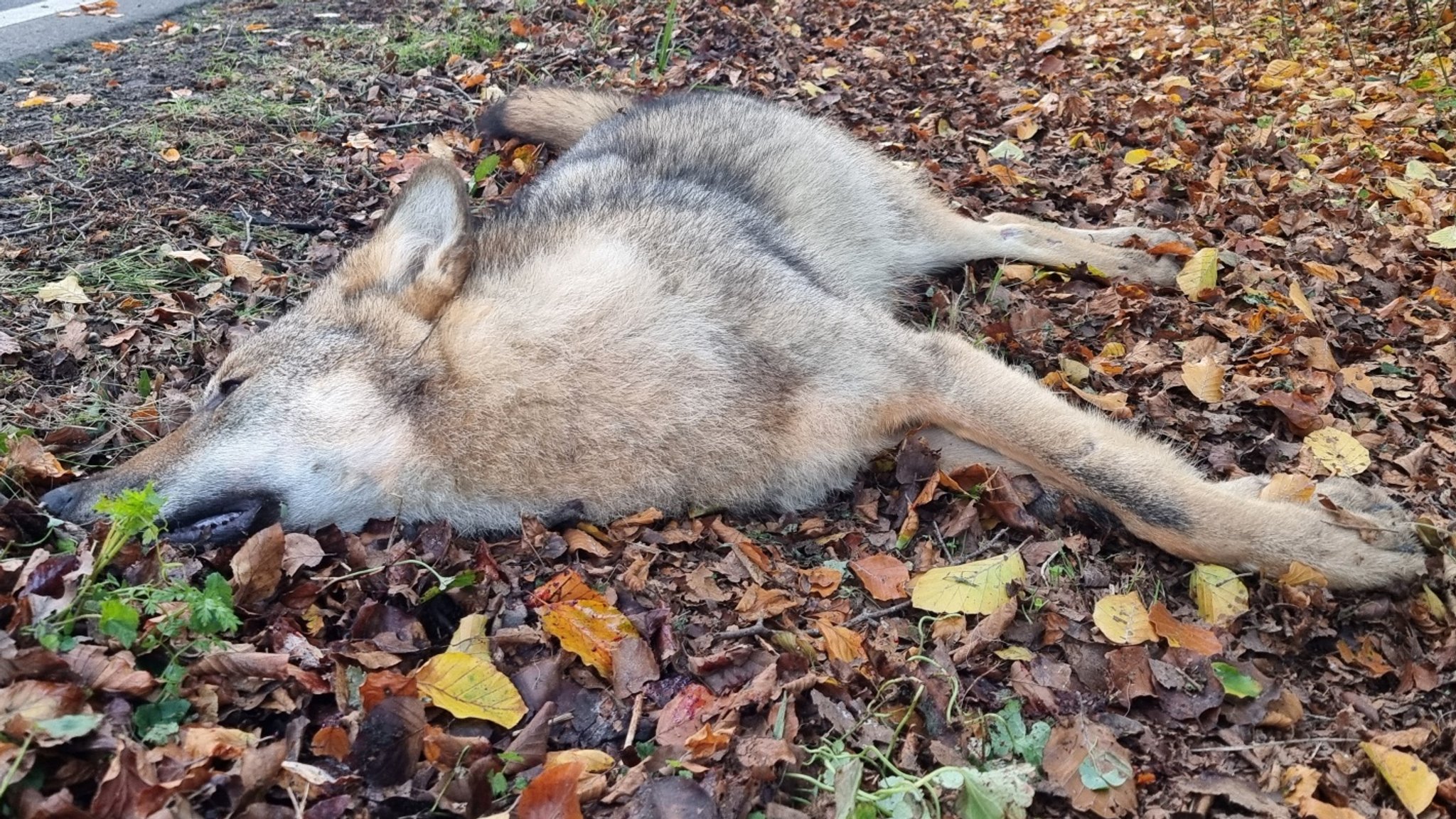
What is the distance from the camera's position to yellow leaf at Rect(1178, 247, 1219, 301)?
4.00 meters

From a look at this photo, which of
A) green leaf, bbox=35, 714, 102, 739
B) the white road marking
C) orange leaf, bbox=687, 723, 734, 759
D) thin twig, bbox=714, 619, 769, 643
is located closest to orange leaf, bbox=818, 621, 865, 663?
thin twig, bbox=714, 619, 769, 643

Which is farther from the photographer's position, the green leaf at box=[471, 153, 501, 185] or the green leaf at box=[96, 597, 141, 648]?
the green leaf at box=[471, 153, 501, 185]

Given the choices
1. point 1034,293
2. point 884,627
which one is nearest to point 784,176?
point 1034,293

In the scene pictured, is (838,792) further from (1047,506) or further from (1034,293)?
(1034,293)

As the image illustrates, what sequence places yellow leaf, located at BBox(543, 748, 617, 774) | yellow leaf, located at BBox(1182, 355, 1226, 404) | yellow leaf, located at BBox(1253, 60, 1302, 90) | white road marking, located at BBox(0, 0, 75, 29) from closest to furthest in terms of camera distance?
yellow leaf, located at BBox(543, 748, 617, 774) → yellow leaf, located at BBox(1182, 355, 1226, 404) → yellow leaf, located at BBox(1253, 60, 1302, 90) → white road marking, located at BBox(0, 0, 75, 29)

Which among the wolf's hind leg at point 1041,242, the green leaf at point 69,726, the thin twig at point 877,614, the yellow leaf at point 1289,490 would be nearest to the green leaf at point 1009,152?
the wolf's hind leg at point 1041,242

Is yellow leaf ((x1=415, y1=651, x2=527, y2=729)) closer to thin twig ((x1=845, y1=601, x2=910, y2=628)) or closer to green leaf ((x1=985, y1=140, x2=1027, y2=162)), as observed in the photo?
thin twig ((x1=845, y1=601, x2=910, y2=628))

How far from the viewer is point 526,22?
275 inches

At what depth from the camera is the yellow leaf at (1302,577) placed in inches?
99.0

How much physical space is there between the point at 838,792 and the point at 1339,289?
10.9 feet

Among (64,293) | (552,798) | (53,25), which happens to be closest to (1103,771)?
(552,798)

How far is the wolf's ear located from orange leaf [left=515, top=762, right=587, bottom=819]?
176 cm

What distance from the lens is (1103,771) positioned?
2.03m

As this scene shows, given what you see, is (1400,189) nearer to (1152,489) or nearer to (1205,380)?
(1205,380)
